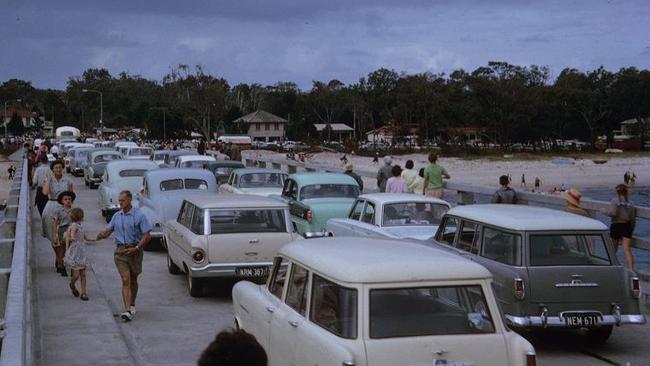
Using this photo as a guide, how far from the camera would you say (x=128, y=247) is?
1129 cm

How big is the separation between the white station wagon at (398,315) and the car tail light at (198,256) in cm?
592

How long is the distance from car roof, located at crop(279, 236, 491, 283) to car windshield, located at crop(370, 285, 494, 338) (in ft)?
0.31

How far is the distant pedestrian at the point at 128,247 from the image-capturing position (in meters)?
11.3

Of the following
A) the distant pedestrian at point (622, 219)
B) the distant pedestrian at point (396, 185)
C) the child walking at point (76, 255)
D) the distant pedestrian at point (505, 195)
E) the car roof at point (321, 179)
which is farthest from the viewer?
the car roof at point (321, 179)

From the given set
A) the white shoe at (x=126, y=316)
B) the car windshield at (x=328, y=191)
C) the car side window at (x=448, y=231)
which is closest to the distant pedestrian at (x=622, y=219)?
the car side window at (x=448, y=231)

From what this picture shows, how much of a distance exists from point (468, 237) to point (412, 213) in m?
3.20

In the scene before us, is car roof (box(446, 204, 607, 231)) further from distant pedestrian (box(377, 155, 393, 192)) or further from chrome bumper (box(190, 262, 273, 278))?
distant pedestrian (box(377, 155, 393, 192))

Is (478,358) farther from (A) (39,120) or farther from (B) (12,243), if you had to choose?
(A) (39,120)

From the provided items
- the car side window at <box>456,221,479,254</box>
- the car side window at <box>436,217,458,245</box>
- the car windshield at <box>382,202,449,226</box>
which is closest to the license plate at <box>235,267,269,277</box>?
the car windshield at <box>382,202,449,226</box>

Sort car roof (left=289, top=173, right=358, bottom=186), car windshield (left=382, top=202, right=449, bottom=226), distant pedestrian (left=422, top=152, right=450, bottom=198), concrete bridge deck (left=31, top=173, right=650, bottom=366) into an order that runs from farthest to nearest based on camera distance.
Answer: distant pedestrian (left=422, top=152, right=450, bottom=198), car roof (left=289, top=173, right=358, bottom=186), car windshield (left=382, top=202, right=449, bottom=226), concrete bridge deck (left=31, top=173, right=650, bottom=366)

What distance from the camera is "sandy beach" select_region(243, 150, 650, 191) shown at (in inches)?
2707

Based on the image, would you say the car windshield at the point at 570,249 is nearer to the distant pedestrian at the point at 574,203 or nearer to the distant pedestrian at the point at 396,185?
the distant pedestrian at the point at 574,203

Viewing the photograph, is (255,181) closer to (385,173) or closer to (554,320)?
(385,173)

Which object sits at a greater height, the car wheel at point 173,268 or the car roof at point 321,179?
the car roof at point 321,179
